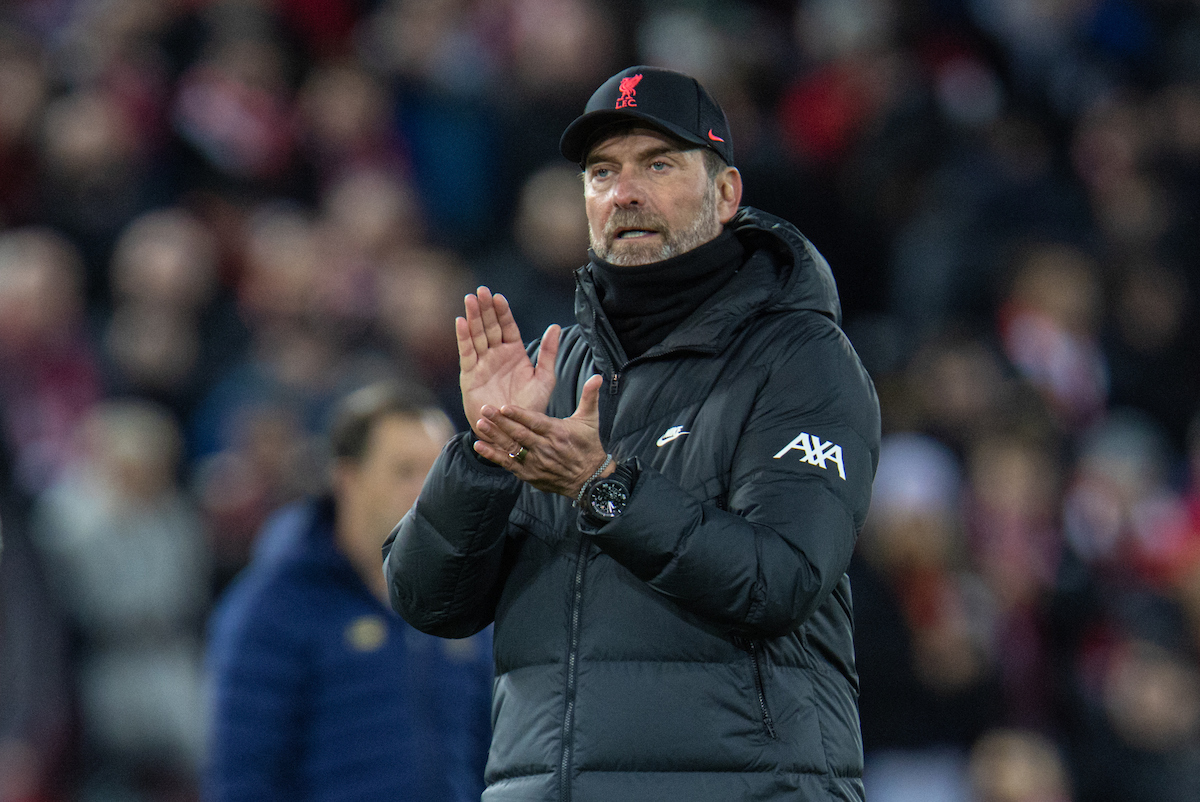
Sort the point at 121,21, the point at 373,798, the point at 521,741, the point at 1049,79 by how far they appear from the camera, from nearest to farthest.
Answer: the point at 521,741, the point at 373,798, the point at 121,21, the point at 1049,79

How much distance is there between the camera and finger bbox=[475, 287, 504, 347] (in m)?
3.13

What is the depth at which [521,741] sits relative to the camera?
9.88 ft

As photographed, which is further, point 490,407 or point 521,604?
point 521,604

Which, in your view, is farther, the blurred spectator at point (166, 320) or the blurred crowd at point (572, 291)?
the blurred spectator at point (166, 320)

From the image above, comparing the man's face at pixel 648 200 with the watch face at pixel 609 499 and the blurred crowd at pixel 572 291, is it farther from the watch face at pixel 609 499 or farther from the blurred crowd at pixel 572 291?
the blurred crowd at pixel 572 291

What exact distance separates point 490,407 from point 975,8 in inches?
401

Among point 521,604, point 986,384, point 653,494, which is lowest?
point 986,384

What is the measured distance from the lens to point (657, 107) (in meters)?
Result: 3.23

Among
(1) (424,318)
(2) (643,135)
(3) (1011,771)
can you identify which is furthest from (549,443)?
(1) (424,318)

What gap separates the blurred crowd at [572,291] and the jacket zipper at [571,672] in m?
2.49

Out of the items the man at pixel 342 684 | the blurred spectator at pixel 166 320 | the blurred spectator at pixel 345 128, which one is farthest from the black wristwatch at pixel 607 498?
the blurred spectator at pixel 345 128

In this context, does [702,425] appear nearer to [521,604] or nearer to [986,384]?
[521,604]

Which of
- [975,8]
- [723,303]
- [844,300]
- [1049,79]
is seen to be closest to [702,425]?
[723,303]

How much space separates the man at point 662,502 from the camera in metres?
2.84
